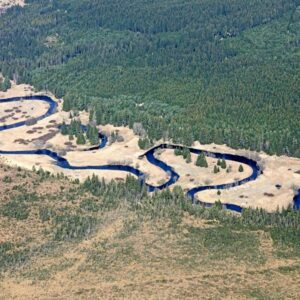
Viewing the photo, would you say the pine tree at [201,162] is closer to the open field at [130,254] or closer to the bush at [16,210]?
the open field at [130,254]

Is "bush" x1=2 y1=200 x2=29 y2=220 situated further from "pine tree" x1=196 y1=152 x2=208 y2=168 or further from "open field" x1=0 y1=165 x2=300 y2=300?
"pine tree" x1=196 y1=152 x2=208 y2=168

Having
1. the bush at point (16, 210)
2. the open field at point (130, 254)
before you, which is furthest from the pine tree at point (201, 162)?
the bush at point (16, 210)

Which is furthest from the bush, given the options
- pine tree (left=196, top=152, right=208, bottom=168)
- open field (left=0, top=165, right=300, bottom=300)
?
pine tree (left=196, top=152, right=208, bottom=168)

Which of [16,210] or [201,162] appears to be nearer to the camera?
[16,210]

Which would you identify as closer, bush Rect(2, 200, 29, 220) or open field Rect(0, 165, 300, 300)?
open field Rect(0, 165, 300, 300)

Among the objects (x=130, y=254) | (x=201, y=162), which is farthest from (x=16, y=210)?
(x=201, y=162)

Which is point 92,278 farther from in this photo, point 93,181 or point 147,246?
point 93,181

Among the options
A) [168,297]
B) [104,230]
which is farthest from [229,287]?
[104,230]

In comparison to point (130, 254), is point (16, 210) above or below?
Answer: below

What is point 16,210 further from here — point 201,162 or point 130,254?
point 201,162
